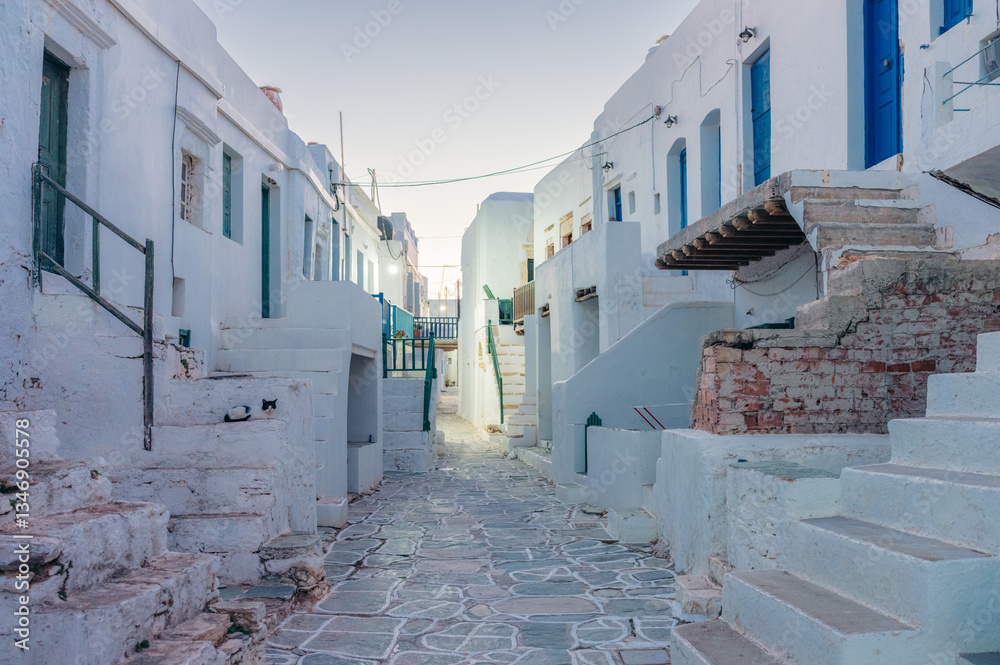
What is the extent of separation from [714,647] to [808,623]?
1.80ft

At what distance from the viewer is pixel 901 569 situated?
8.84ft

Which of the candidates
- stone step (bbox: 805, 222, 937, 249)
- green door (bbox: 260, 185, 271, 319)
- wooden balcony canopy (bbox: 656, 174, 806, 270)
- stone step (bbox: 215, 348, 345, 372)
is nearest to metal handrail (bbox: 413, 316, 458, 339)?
green door (bbox: 260, 185, 271, 319)

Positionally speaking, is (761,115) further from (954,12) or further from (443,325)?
(443,325)

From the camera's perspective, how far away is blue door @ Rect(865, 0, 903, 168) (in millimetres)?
6867

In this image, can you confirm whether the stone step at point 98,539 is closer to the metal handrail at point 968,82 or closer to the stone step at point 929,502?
the stone step at point 929,502

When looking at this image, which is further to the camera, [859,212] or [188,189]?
[188,189]

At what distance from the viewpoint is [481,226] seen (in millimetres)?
25109

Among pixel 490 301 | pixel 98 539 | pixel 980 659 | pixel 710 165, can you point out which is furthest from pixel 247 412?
pixel 490 301

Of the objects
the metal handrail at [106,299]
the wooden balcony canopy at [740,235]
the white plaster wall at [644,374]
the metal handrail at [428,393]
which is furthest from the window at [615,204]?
the metal handrail at [106,299]

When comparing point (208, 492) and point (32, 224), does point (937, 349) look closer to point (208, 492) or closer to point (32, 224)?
point (208, 492)

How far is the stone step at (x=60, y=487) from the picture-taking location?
10.5 ft

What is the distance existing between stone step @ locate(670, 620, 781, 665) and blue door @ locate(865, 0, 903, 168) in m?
5.27

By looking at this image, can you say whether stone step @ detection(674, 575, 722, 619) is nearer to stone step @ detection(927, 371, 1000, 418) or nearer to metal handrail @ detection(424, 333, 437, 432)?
stone step @ detection(927, 371, 1000, 418)

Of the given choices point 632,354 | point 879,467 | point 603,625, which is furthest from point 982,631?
point 632,354
